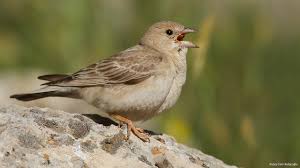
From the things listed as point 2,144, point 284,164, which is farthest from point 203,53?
point 2,144

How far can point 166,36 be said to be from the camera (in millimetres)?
8109

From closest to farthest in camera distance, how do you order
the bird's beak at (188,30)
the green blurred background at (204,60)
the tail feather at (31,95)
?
1. the tail feather at (31,95)
2. the green blurred background at (204,60)
3. the bird's beak at (188,30)

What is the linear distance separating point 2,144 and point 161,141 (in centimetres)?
153

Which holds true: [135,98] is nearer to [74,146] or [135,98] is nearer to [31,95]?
[31,95]

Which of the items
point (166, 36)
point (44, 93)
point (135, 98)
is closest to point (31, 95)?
point (44, 93)

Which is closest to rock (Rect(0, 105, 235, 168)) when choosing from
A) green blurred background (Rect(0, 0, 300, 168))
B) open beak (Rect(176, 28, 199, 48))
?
green blurred background (Rect(0, 0, 300, 168))

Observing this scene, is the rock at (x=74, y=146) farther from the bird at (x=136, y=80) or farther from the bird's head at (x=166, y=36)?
the bird's head at (x=166, y=36)

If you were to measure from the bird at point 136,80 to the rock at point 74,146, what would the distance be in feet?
2.04

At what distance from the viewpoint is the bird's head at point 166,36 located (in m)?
8.02

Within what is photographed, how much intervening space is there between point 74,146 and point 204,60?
→ 2387 millimetres

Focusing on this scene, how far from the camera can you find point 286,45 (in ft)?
42.3

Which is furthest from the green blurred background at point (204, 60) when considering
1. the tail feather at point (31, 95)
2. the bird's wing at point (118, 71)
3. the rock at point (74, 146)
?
the rock at point (74, 146)

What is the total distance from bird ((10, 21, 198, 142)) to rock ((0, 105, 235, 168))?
0.62m

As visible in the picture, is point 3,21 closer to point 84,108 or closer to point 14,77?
point 14,77
